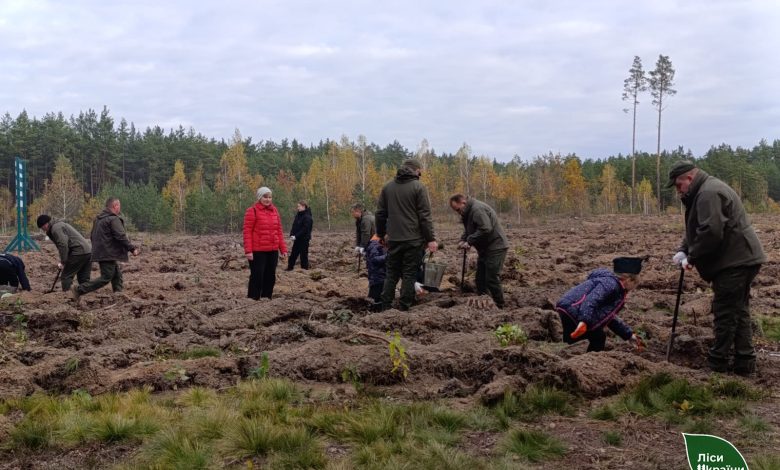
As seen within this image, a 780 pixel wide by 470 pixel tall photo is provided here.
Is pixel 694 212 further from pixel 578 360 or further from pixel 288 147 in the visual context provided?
pixel 288 147

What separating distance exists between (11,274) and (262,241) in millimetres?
5132

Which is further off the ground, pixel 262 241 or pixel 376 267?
pixel 262 241

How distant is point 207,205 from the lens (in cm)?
5238

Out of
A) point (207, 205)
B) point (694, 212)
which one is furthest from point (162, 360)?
point (207, 205)

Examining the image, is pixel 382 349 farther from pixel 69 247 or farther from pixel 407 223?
pixel 69 247

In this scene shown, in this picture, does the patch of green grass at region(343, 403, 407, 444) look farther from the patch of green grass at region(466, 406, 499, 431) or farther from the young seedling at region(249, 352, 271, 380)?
the young seedling at region(249, 352, 271, 380)

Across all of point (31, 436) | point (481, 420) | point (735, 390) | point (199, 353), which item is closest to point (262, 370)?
point (199, 353)

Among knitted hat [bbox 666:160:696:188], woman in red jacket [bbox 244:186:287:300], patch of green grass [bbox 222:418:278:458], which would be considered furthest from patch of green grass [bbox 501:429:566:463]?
woman in red jacket [bbox 244:186:287:300]

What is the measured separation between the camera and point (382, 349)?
6105mm

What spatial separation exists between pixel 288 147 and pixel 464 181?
64.7 meters

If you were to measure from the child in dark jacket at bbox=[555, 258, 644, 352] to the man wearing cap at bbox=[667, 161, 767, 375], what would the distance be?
58 cm

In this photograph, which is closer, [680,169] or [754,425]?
[754,425]

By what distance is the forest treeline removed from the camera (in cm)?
5350

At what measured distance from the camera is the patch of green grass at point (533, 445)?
13.1 feet
